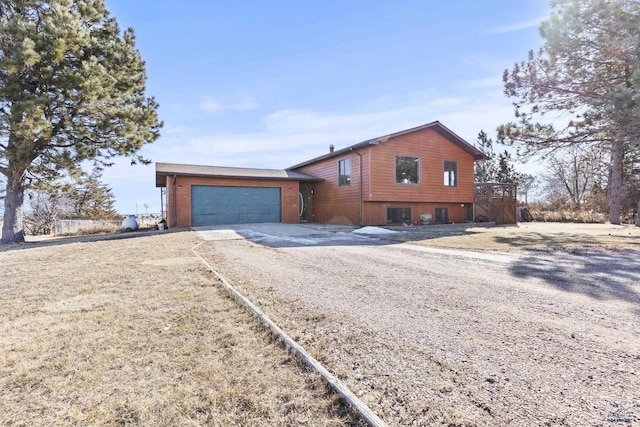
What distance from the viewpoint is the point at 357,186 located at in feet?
49.4

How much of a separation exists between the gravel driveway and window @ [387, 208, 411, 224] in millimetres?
9507

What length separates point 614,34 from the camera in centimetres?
1064

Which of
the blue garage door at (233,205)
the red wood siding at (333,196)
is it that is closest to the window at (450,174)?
the red wood siding at (333,196)

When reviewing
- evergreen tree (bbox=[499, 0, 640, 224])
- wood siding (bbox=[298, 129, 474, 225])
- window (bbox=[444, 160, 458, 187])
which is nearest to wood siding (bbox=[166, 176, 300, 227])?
wood siding (bbox=[298, 129, 474, 225])

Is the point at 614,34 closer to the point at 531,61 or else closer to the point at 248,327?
the point at 531,61

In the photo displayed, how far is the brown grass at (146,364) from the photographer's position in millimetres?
1815

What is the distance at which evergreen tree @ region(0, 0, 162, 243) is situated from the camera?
9.80 m

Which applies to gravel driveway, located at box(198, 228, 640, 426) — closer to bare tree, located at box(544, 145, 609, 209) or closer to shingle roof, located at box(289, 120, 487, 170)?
shingle roof, located at box(289, 120, 487, 170)

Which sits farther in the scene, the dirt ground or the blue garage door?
the blue garage door

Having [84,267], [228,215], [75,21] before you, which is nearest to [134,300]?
[84,267]

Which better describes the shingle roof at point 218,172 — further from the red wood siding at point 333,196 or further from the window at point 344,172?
the window at point 344,172

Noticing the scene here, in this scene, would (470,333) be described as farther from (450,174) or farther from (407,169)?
(450,174)

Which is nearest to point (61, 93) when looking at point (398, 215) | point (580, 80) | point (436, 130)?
point (398, 215)

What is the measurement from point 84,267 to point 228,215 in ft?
33.1
